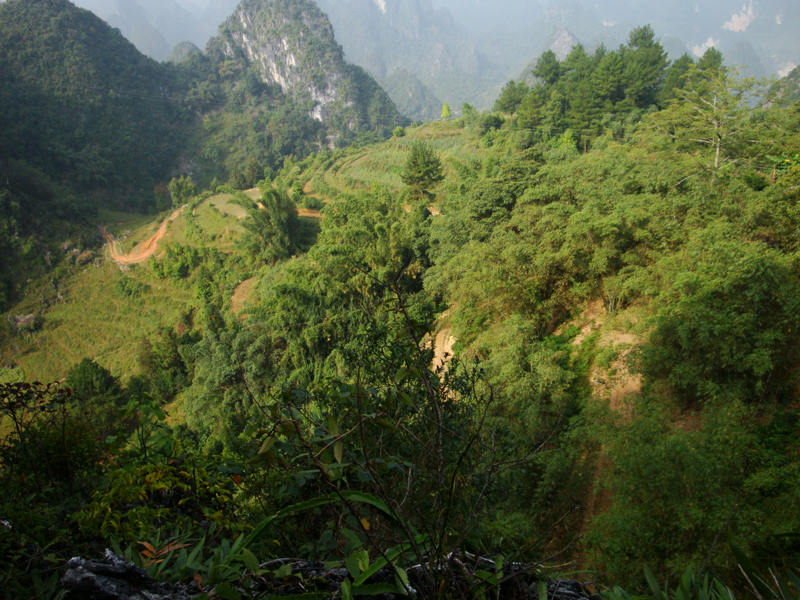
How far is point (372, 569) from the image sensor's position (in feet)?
3.57

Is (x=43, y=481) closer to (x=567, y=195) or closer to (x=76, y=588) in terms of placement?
(x=76, y=588)

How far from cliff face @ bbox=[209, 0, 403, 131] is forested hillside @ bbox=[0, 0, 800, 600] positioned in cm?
4924

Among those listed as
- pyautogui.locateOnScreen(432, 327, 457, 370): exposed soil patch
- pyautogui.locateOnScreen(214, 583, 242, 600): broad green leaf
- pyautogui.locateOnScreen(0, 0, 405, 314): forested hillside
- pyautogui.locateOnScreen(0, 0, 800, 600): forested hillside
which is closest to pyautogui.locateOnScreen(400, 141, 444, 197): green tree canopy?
pyautogui.locateOnScreen(0, 0, 800, 600): forested hillside

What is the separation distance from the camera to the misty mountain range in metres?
140

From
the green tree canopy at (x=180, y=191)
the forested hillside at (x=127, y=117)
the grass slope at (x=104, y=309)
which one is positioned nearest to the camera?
the grass slope at (x=104, y=309)

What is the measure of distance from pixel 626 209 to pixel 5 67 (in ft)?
246

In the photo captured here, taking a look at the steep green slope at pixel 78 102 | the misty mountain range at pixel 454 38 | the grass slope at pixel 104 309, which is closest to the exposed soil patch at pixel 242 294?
the grass slope at pixel 104 309

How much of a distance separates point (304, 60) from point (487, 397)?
8134 centimetres

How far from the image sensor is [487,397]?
673 cm

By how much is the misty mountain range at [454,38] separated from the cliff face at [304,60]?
57642 millimetres

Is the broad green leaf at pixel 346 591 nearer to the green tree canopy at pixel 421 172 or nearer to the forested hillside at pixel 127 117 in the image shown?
the green tree canopy at pixel 421 172

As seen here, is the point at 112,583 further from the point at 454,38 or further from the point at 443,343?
the point at 454,38

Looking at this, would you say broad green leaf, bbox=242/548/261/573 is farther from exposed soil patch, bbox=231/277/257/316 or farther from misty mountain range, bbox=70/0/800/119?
misty mountain range, bbox=70/0/800/119

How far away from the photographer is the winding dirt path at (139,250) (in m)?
32.8
